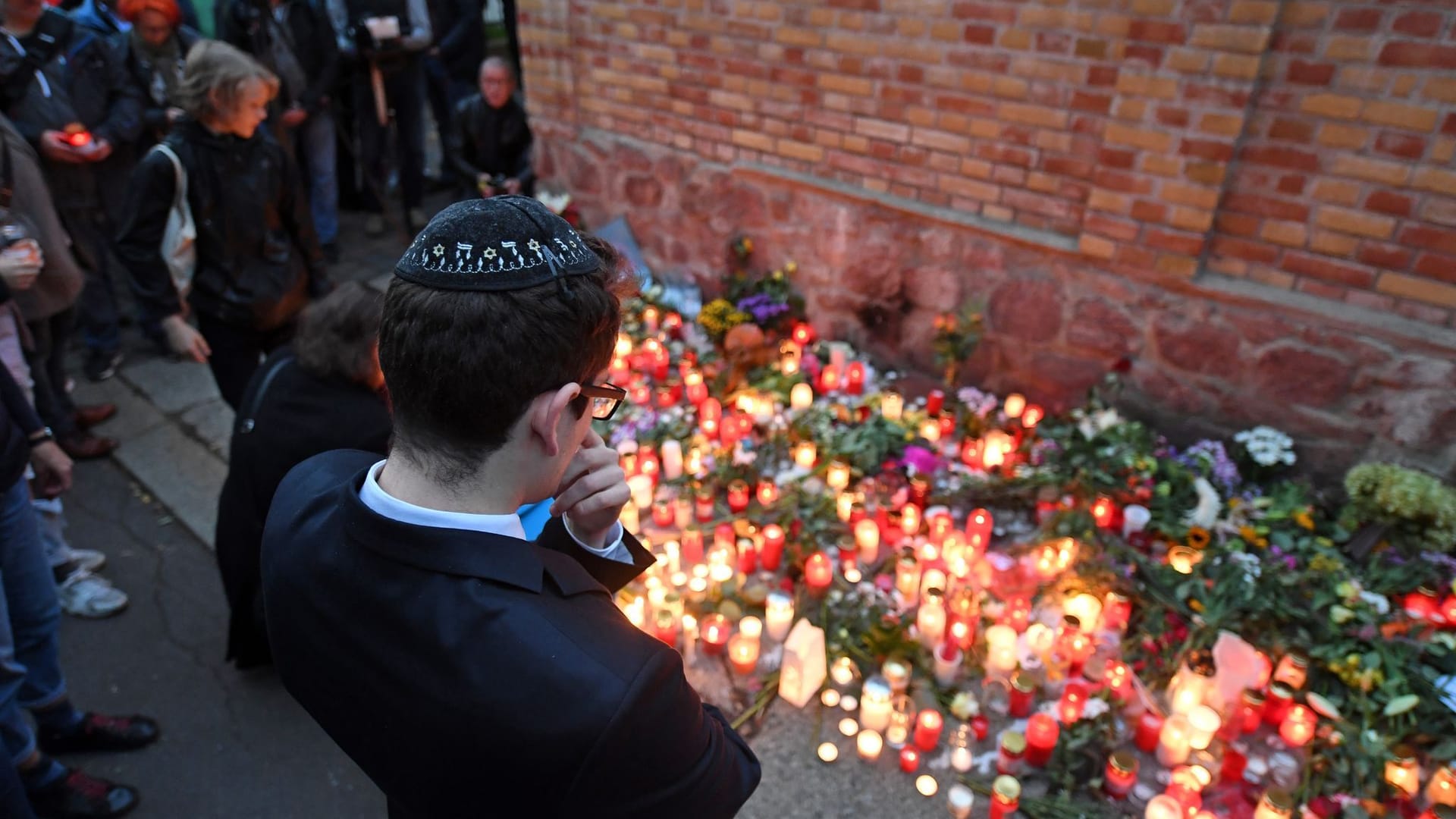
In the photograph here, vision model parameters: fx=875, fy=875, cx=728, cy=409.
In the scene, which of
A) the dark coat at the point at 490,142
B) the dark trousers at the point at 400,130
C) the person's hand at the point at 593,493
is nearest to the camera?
the person's hand at the point at 593,493

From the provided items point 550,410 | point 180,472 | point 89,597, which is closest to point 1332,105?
point 550,410

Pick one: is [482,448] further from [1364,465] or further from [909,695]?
[1364,465]

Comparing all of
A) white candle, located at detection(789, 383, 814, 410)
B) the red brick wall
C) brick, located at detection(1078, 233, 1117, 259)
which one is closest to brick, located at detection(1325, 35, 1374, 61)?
the red brick wall

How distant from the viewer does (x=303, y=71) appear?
6.00 metres

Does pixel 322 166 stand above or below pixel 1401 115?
below

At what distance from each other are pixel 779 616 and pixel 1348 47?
115 inches

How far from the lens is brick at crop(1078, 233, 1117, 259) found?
12.8 feet

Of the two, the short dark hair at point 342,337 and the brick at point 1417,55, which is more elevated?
the brick at point 1417,55

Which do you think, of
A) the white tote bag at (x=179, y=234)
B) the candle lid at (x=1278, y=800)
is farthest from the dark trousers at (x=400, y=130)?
the candle lid at (x=1278, y=800)

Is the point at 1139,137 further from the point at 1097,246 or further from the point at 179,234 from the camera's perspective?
the point at 179,234

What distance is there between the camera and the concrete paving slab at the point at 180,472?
4.12 meters

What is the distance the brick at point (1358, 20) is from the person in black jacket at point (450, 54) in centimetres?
629

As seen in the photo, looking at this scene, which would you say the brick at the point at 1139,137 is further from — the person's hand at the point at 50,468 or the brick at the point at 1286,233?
the person's hand at the point at 50,468

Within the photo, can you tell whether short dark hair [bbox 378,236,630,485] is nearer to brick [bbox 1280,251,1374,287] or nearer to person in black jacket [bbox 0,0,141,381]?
brick [bbox 1280,251,1374,287]
